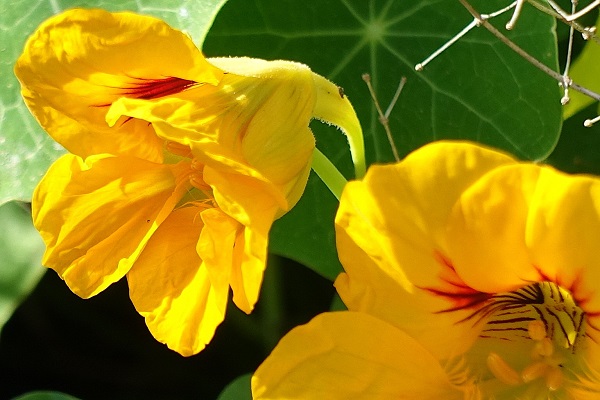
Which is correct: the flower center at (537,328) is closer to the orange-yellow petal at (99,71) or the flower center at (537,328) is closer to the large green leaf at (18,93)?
the orange-yellow petal at (99,71)

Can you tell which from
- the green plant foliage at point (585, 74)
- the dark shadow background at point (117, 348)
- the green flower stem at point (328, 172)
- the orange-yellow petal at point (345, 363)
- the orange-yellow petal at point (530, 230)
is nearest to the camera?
the orange-yellow petal at point (530, 230)

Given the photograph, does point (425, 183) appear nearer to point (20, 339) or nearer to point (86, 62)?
point (86, 62)

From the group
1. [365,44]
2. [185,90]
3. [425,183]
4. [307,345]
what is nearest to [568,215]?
[425,183]

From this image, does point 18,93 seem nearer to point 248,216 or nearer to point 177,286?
point 177,286

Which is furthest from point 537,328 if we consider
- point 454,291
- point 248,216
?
point 248,216

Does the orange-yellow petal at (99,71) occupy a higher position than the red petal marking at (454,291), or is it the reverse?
the orange-yellow petal at (99,71)

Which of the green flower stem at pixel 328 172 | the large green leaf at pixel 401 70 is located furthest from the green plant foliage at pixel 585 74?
the green flower stem at pixel 328 172
